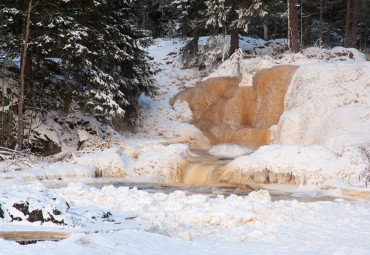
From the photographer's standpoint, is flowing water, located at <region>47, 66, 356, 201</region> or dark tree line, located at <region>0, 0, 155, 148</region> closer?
dark tree line, located at <region>0, 0, 155, 148</region>

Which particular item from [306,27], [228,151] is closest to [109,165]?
[228,151]

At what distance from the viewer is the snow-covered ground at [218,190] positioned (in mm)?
4562

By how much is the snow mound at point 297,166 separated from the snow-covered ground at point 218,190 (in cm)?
3

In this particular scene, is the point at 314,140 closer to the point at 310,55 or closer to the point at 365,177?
the point at 365,177

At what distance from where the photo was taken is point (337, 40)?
3522 cm

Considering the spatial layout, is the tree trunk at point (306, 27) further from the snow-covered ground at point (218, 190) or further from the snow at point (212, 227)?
the snow at point (212, 227)

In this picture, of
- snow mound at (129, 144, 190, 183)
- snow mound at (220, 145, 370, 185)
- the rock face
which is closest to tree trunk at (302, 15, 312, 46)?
the rock face

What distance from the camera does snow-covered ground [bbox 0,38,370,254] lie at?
456cm

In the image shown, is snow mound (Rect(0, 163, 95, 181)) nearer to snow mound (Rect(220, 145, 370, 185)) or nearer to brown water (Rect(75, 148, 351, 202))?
brown water (Rect(75, 148, 351, 202))

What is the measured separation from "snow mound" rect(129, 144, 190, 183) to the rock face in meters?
4.77

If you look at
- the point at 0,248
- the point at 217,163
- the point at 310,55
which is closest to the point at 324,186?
the point at 217,163

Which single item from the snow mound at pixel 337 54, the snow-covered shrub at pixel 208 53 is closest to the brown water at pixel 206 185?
the snow-covered shrub at pixel 208 53

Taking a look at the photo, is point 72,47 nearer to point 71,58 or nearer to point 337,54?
point 71,58

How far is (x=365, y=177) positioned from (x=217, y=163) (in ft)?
16.7
